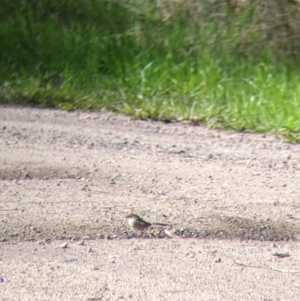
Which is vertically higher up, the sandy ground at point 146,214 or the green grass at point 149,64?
the sandy ground at point 146,214

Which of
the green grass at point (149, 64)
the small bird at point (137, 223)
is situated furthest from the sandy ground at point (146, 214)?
the green grass at point (149, 64)

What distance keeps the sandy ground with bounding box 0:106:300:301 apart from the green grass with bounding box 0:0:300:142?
0.61 m

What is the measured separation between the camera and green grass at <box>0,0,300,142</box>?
7.09m

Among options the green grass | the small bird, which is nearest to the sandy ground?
the small bird

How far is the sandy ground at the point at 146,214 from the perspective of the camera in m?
3.86

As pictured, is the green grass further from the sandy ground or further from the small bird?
the small bird

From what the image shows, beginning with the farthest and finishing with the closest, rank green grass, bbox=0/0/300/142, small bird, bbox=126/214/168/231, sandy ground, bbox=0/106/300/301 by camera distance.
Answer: green grass, bbox=0/0/300/142, small bird, bbox=126/214/168/231, sandy ground, bbox=0/106/300/301

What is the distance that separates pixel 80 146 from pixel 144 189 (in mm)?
1047

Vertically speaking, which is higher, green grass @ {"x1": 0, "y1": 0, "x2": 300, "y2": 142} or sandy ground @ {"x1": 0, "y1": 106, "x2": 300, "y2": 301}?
sandy ground @ {"x1": 0, "y1": 106, "x2": 300, "y2": 301}

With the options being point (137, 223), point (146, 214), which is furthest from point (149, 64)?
point (137, 223)

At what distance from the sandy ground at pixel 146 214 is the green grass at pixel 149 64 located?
1.99 feet

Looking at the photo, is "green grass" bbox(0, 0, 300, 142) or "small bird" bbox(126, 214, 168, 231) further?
"green grass" bbox(0, 0, 300, 142)

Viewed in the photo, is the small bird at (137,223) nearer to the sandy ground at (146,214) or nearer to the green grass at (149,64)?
the sandy ground at (146,214)

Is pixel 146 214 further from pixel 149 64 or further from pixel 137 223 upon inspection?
pixel 149 64
